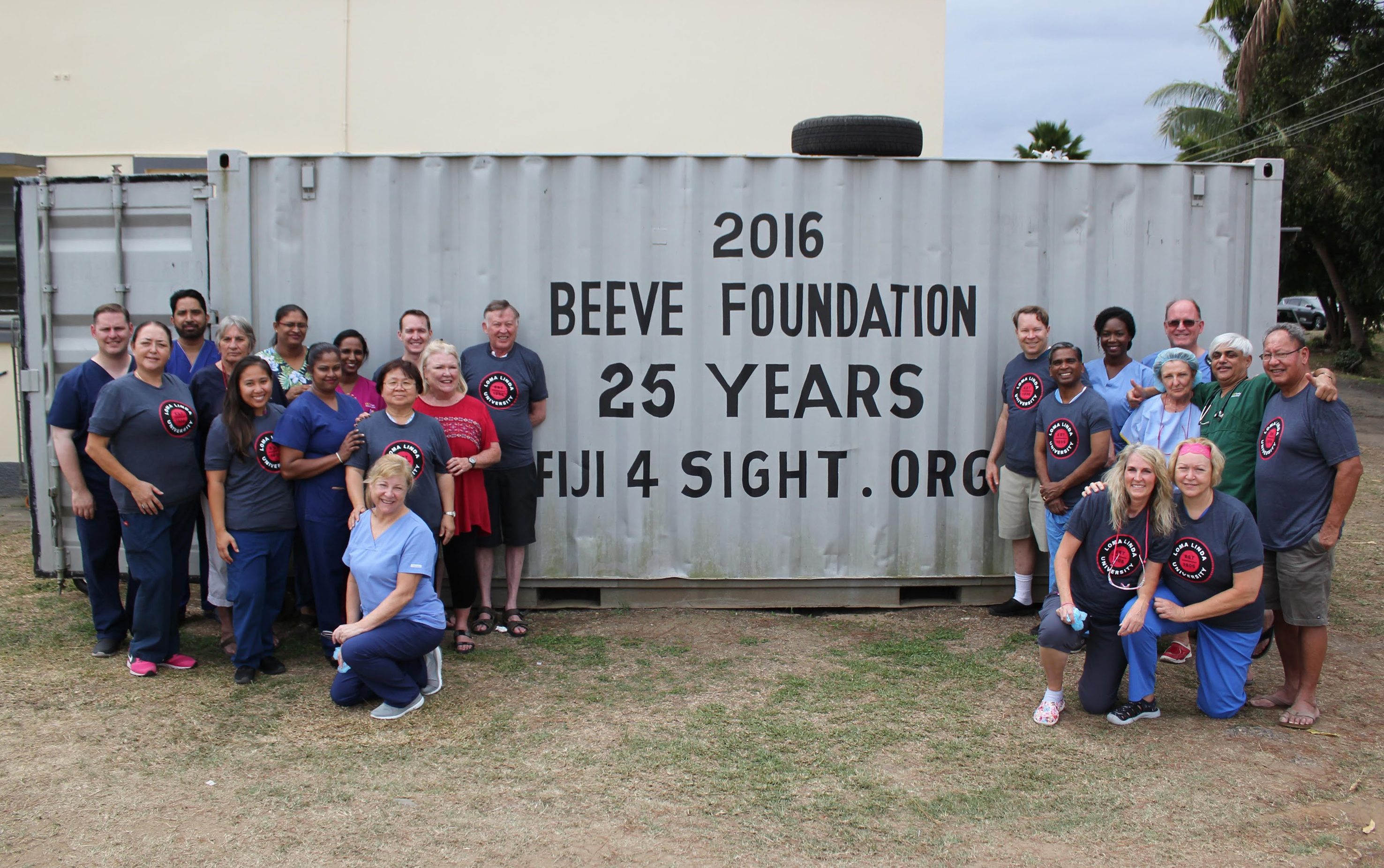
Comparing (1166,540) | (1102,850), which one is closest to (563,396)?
(1166,540)

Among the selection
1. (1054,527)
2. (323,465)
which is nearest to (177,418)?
(323,465)

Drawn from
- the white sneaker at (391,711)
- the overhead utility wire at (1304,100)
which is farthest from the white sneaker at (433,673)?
the overhead utility wire at (1304,100)

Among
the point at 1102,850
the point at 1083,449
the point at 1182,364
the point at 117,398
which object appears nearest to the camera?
the point at 1102,850

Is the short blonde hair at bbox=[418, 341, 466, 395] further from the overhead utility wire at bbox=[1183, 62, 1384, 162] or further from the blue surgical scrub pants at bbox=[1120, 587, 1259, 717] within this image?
the overhead utility wire at bbox=[1183, 62, 1384, 162]

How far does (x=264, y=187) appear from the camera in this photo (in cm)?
575

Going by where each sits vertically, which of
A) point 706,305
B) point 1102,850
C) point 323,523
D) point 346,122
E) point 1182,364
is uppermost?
point 346,122

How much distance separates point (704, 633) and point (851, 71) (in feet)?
21.7

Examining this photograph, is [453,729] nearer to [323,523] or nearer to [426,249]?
[323,523]

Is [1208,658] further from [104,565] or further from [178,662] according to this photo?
[104,565]

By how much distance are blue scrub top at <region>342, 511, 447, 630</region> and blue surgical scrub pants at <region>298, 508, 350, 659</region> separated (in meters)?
0.44

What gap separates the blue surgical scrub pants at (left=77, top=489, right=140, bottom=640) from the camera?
5.04 metres

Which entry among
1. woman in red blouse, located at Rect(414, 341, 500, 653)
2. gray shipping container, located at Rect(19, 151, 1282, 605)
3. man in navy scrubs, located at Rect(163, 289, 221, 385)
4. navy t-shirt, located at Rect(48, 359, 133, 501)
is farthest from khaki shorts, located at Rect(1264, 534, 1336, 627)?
navy t-shirt, located at Rect(48, 359, 133, 501)

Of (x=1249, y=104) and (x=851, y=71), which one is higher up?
(x=1249, y=104)

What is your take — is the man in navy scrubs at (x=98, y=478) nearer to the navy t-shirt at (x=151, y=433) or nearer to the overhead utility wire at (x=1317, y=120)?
the navy t-shirt at (x=151, y=433)
